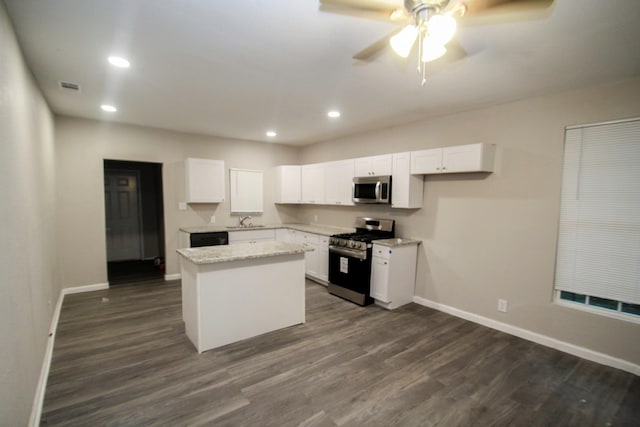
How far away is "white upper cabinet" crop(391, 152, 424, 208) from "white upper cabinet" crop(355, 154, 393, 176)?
0.12 meters

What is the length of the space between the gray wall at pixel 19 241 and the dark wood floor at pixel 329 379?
45cm

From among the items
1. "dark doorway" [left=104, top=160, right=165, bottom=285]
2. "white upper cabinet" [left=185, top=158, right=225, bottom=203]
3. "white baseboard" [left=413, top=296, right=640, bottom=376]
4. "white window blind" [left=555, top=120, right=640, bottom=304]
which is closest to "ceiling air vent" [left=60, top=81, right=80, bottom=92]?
"white upper cabinet" [left=185, top=158, right=225, bottom=203]

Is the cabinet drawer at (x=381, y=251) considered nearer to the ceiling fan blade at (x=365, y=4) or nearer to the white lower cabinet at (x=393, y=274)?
the white lower cabinet at (x=393, y=274)

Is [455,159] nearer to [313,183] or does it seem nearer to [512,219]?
[512,219]

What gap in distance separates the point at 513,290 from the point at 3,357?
13.8 feet

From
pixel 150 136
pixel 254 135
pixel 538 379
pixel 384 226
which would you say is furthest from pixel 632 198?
pixel 150 136

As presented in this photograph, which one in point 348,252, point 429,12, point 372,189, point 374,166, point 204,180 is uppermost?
point 429,12

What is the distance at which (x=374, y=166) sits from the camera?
4.40 m

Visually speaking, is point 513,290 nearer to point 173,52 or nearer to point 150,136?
point 173,52

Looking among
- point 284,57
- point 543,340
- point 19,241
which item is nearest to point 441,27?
point 284,57

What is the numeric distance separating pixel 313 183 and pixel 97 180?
11.7ft

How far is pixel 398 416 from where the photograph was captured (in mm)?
2027

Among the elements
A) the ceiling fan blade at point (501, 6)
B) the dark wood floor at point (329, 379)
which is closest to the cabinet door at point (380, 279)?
the dark wood floor at point (329, 379)

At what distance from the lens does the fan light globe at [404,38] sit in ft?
5.00
